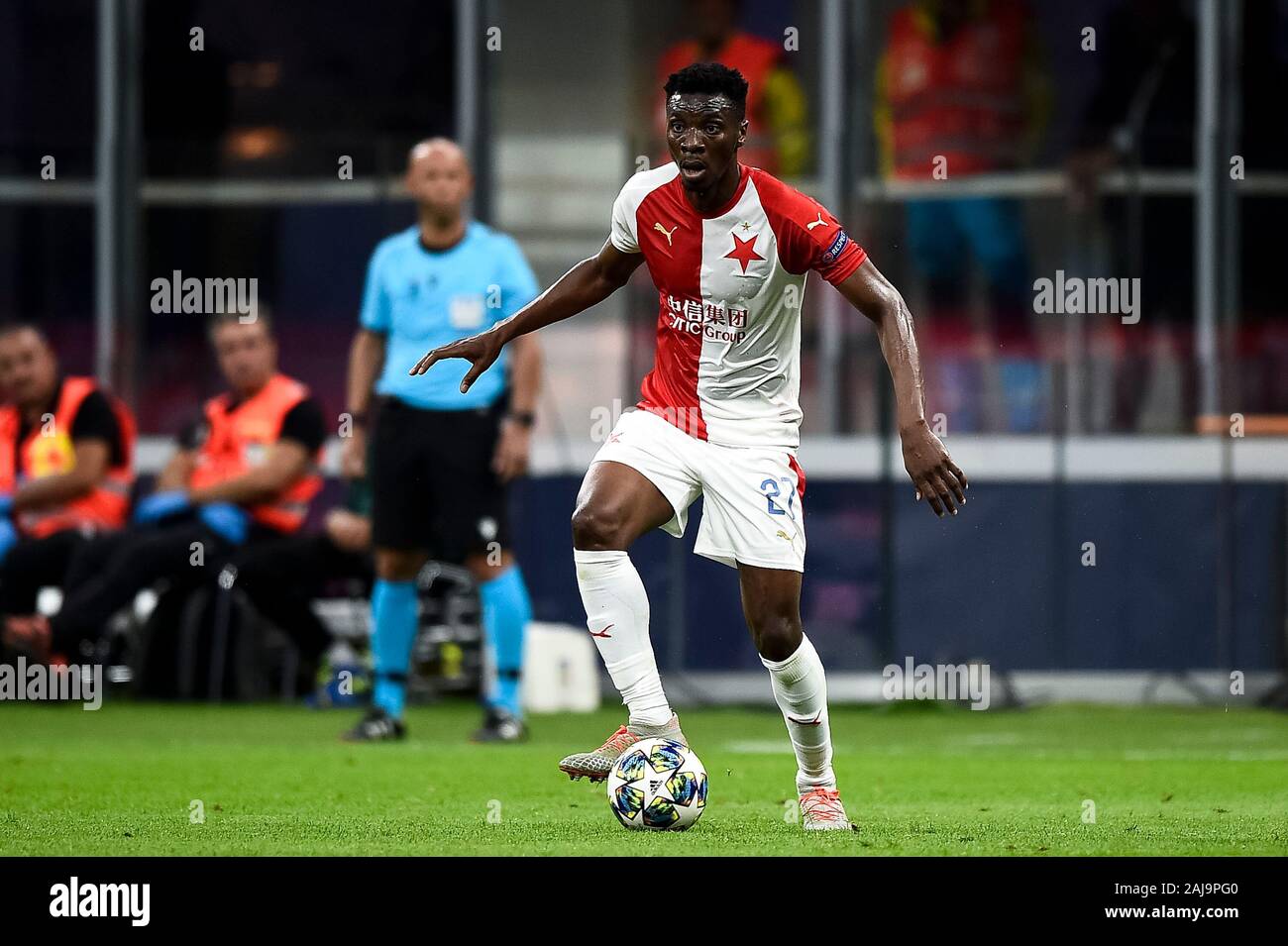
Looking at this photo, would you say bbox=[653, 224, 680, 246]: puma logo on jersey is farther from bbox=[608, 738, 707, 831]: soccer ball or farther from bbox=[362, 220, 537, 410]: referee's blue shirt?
bbox=[362, 220, 537, 410]: referee's blue shirt

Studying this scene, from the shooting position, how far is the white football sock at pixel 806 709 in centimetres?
611

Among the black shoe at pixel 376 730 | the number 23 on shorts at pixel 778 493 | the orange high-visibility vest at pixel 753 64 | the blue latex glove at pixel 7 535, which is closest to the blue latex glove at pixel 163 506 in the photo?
the blue latex glove at pixel 7 535

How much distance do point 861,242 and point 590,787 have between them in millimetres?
5284

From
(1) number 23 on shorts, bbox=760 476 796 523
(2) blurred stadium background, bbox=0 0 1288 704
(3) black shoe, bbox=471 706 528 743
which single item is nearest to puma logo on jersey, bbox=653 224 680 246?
(1) number 23 on shorts, bbox=760 476 796 523

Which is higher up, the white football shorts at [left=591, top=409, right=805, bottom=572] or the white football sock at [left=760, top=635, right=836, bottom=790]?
the white football shorts at [left=591, top=409, right=805, bottom=572]

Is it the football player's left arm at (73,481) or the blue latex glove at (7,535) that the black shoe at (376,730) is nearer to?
the football player's left arm at (73,481)

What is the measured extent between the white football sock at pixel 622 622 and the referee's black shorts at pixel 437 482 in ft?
10.3

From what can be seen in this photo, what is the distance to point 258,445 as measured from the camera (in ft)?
37.8

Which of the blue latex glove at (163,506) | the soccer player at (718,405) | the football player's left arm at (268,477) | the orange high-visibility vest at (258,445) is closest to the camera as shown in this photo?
the soccer player at (718,405)

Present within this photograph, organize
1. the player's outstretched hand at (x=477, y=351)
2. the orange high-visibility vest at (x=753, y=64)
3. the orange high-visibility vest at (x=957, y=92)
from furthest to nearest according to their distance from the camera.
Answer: the orange high-visibility vest at (x=753, y=64) → the orange high-visibility vest at (x=957, y=92) → the player's outstretched hand at (x=477, y=351)

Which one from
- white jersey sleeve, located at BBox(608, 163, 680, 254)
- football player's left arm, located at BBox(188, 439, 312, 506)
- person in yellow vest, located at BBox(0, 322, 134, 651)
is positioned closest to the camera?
white jersey sleeve, located at BBox(608, 163, 680, 254)

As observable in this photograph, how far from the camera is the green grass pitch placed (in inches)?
218

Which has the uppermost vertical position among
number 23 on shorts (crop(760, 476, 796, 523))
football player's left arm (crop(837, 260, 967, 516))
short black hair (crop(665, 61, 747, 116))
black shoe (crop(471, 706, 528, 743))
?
short black hair (crop(665, 61, 747, 116))

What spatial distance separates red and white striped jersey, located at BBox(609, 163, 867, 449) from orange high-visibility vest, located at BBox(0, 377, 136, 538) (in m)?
6.19
